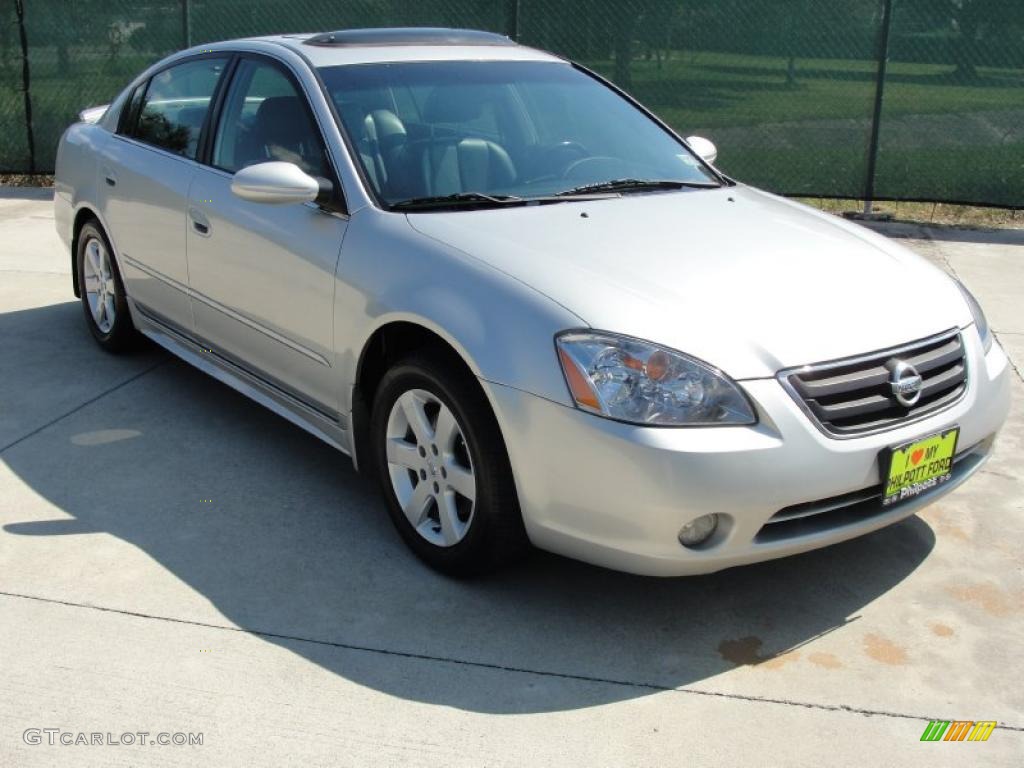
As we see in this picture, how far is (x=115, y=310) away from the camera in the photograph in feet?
19.0

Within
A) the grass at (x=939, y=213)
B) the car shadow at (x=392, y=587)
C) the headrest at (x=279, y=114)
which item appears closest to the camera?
the car shadow at (x=392, y=587)

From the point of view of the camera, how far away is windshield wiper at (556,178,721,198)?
13.8ft

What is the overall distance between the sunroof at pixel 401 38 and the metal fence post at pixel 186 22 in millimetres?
6303

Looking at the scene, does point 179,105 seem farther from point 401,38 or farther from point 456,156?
point 456,156

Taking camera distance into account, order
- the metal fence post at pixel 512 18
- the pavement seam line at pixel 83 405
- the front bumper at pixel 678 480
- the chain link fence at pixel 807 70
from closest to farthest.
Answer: the front bumper at pixel 678 480 < the pavement seam line at pixel 83 405 < the chain link fence at pixel 807 70 < the metal fence post at pixel 512 18

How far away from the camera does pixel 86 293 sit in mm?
6121

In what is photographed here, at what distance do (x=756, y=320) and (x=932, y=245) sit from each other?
6053mm

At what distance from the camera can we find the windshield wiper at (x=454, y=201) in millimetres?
3934

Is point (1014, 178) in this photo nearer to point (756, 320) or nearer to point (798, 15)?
point (798, 15)

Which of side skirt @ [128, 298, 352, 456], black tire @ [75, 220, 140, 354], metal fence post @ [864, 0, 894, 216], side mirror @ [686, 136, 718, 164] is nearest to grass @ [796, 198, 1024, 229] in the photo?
metal fence post @ [864, 0, 894, 216]

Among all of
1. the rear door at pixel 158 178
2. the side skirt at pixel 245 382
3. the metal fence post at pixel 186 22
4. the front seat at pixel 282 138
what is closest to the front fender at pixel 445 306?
the side skirt at pixel 245 382

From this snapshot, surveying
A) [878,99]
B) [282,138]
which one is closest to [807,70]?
[878,99]

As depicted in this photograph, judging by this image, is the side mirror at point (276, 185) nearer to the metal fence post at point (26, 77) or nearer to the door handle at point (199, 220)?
the door handle at point (199, 220)

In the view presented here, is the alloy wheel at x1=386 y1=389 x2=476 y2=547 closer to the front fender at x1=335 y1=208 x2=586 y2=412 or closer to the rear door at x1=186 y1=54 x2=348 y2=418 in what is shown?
the front fender at x1=335 y1=208 x2=586 y2=412
